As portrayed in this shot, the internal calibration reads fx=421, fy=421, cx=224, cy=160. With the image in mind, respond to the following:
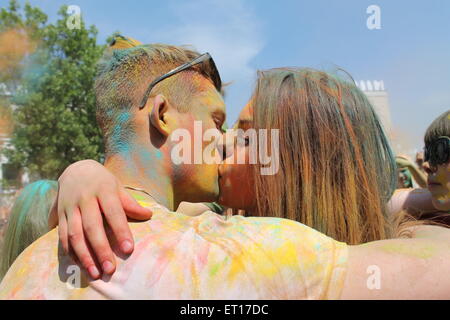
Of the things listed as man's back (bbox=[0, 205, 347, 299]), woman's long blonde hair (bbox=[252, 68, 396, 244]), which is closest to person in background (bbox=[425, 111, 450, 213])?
woman's long blonde hair (bbox=[252, 68, 396, 244])

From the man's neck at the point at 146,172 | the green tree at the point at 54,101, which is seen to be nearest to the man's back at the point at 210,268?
the man's neck at the point at 146,172

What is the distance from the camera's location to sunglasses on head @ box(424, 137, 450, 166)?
3059 mm

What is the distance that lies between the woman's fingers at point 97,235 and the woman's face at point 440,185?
7.90 feet

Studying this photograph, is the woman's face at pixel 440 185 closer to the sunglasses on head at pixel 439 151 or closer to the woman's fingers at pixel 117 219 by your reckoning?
the sunglasses on head at pixel 439 151

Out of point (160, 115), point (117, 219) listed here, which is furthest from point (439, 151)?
point (117, 219)

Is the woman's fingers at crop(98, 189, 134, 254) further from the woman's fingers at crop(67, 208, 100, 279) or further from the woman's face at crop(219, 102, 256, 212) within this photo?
the woman's face at crop(219, 102, 256, 212)

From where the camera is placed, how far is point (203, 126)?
6.12ft

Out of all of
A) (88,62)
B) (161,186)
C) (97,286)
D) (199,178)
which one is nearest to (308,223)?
(199,178)

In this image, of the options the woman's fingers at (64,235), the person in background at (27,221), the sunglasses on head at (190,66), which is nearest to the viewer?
the woman's fingers at (64,235)

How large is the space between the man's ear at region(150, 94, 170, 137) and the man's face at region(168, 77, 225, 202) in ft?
0.20

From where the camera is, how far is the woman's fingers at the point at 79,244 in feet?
4.24

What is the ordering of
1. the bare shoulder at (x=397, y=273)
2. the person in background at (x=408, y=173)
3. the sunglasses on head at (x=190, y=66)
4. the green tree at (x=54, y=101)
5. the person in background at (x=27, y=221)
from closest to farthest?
the bare shoulder at (x=397, y=273) < the sunglasses on head at (x=190, y=66) < the person in background at (x=27, y=221) < the person in background at (x=408, y=173) < the green tree at (x=54, y=101)

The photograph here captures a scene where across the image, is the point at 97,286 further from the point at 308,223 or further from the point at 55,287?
the point at 308,223
